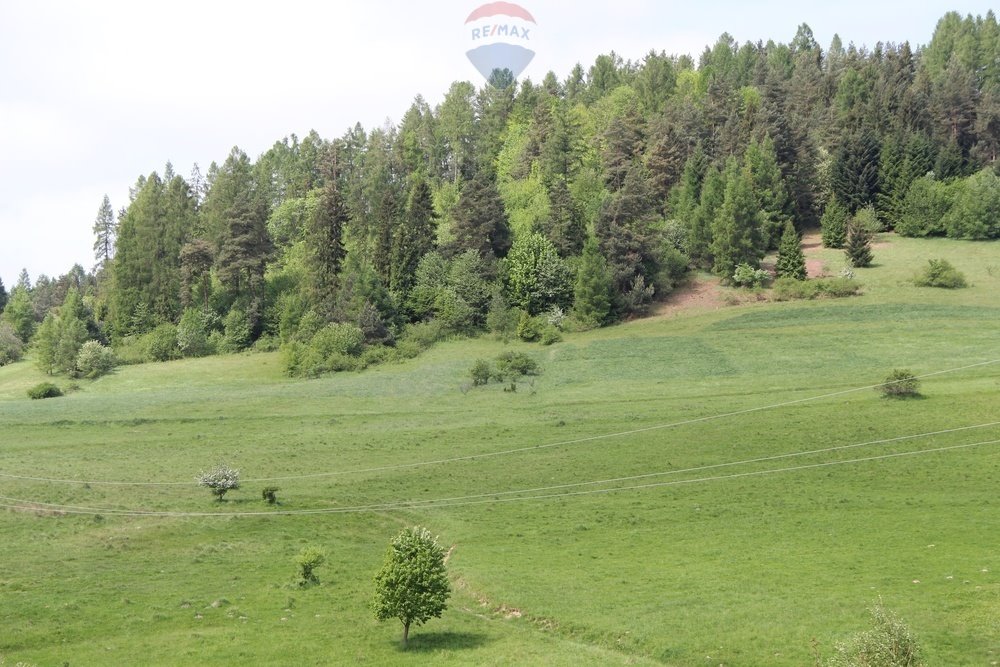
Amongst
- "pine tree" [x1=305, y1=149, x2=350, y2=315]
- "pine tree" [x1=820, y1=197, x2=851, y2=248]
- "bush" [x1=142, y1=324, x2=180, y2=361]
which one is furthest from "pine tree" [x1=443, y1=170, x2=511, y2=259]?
"pine tree" [x1=820, y1=197, x2=851, y2=248]

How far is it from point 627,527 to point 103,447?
143ft

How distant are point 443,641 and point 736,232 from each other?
9144 centimetres

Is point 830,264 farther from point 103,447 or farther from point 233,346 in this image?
point 103,447

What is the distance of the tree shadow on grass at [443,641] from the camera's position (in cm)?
3656

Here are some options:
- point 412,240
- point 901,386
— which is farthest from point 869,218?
point 901,386

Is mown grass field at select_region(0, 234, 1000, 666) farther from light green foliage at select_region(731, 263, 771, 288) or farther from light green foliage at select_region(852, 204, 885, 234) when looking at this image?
light green foliage at select_region(852, 204, 885, 234)

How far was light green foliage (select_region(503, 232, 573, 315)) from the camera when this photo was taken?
116312mm

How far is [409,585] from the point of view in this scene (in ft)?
120

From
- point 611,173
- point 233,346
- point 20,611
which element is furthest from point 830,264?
point 20,611

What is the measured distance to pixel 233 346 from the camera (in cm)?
12062

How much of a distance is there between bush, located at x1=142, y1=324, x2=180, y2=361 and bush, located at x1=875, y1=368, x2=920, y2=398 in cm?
8459

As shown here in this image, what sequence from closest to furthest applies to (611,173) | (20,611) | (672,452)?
(20,611)
(672,452)
(611,173)

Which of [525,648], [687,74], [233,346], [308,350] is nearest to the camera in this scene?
[525,648]

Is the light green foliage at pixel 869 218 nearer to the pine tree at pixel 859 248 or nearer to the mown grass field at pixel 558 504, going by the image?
the pine tree at pixel 859 248
